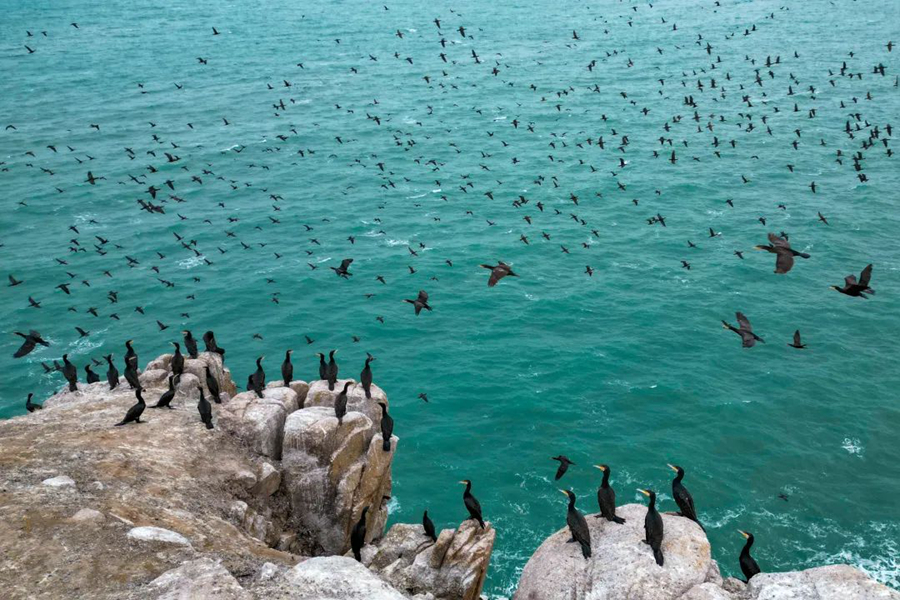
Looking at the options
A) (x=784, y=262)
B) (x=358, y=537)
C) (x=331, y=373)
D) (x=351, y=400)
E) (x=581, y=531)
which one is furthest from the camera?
(x=351, y=400)

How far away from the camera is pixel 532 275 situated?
95.8 metres

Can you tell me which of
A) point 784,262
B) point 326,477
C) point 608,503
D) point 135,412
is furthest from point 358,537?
point 784,262

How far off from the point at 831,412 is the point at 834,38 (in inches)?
5809

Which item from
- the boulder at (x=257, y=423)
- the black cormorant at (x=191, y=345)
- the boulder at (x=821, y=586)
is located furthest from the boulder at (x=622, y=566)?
the black cormorant at (x=191, y=345)

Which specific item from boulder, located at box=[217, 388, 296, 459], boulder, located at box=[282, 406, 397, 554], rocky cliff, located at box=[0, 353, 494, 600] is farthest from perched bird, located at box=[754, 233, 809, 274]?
boulder, located at box=[217, 388, 296, 459]

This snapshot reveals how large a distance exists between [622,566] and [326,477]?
16.9m

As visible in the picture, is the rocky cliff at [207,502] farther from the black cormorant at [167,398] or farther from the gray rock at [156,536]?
the black cormorant at [167,398]

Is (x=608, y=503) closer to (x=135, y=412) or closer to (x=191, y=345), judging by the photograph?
(x=135, y=412)

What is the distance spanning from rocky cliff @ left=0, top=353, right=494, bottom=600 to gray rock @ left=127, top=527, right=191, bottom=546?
6 centimetres

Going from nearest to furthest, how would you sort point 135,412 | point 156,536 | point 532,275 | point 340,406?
point 156,536 < point 135,412 < point 340,406 < point 532,275

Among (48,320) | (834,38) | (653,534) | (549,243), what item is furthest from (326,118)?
(653,534)

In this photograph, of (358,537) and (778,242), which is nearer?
(358,537)

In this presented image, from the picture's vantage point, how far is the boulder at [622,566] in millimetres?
29391

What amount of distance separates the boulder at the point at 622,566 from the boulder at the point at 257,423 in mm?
15781
